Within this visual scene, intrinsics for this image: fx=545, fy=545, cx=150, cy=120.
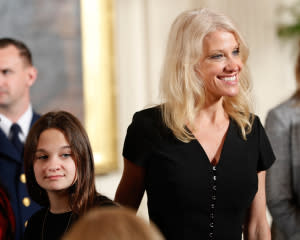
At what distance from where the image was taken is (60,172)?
1.76 metres

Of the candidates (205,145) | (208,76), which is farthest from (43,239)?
(208,76)

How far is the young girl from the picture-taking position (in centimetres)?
177

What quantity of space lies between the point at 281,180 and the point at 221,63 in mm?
698

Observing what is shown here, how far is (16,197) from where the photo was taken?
228 centimetres

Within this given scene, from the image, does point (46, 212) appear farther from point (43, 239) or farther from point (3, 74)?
point (3, 74)

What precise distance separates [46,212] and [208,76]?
0.76 metres

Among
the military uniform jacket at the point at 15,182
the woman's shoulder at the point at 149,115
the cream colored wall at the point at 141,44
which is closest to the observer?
the woman's shoulder at the point at 149,115

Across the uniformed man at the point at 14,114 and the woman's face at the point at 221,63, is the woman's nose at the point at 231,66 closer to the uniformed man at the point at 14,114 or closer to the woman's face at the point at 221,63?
the woman's face at the point at 221,63

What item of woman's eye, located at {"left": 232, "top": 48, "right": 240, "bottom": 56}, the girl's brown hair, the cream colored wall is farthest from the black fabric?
the cream colored wall

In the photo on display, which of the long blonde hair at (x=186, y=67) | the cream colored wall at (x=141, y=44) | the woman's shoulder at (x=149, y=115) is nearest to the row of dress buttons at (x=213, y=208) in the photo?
the long blonde hair at (x=186, y=67)

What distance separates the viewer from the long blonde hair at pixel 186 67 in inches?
78.5

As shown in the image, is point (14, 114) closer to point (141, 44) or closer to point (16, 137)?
point (16, 137)

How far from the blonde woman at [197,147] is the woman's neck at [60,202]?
0.99 ft

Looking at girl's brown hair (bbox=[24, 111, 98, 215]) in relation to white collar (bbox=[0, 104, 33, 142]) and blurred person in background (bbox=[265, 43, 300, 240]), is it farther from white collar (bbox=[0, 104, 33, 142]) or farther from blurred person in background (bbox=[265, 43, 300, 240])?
blurred person in background (bbox=[265, 43, 300, 240])
